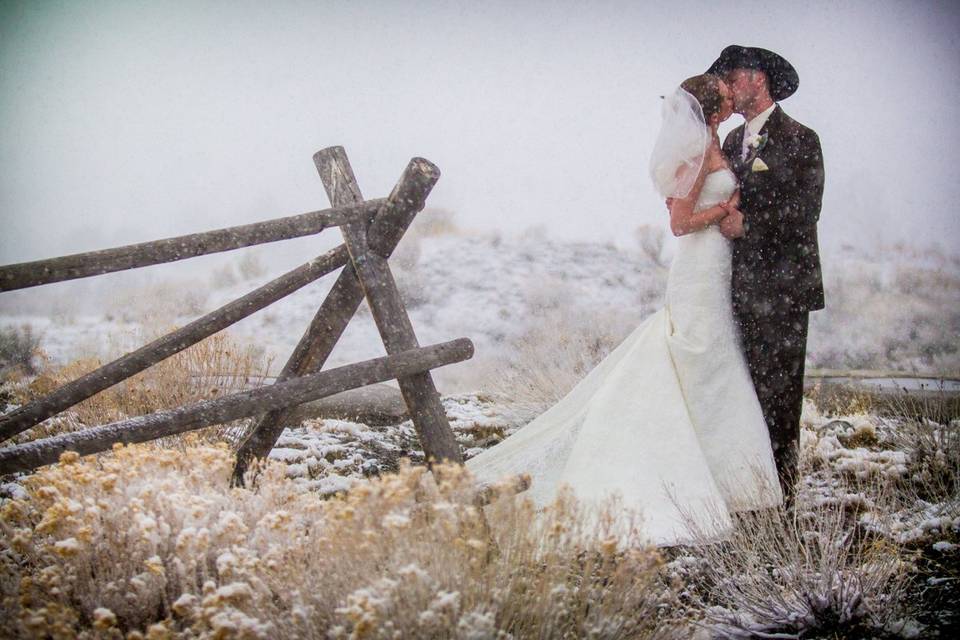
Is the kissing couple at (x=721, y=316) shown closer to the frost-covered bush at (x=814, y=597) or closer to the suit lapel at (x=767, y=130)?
the suit lapel at (x=767, y=130)

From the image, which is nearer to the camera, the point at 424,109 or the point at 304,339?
the point at 304,339

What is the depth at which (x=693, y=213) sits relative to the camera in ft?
9.58

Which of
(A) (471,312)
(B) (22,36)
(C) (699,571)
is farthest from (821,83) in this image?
(B) (22,36)

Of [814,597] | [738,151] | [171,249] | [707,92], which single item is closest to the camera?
[814,597]

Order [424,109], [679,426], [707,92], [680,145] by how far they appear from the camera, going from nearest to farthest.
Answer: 1. [679,426]
2. [680,145]
3. [707,92]
4. [424,109]

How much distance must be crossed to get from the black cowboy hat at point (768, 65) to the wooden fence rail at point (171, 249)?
1791mm

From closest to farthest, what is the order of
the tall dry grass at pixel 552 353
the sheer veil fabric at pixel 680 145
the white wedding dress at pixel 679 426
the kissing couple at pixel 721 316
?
the white wedding dress at pixel 679 426 < the kissing couple at pixel 721 316 < the sheer veil fabric at pixel 680 145 < the tall dry grass at pixel 552 353

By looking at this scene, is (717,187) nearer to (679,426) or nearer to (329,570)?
(679,426)

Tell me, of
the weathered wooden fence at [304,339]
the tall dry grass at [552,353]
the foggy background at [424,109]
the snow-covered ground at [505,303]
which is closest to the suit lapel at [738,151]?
the weathered wooden fence at [304,339]

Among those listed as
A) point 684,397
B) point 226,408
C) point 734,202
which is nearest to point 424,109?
point 734,202

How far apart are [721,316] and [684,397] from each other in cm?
40

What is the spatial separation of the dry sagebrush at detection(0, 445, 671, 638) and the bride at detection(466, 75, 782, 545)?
0.76 m

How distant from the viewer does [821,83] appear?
8031mm

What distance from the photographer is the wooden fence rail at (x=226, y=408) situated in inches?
80.2
